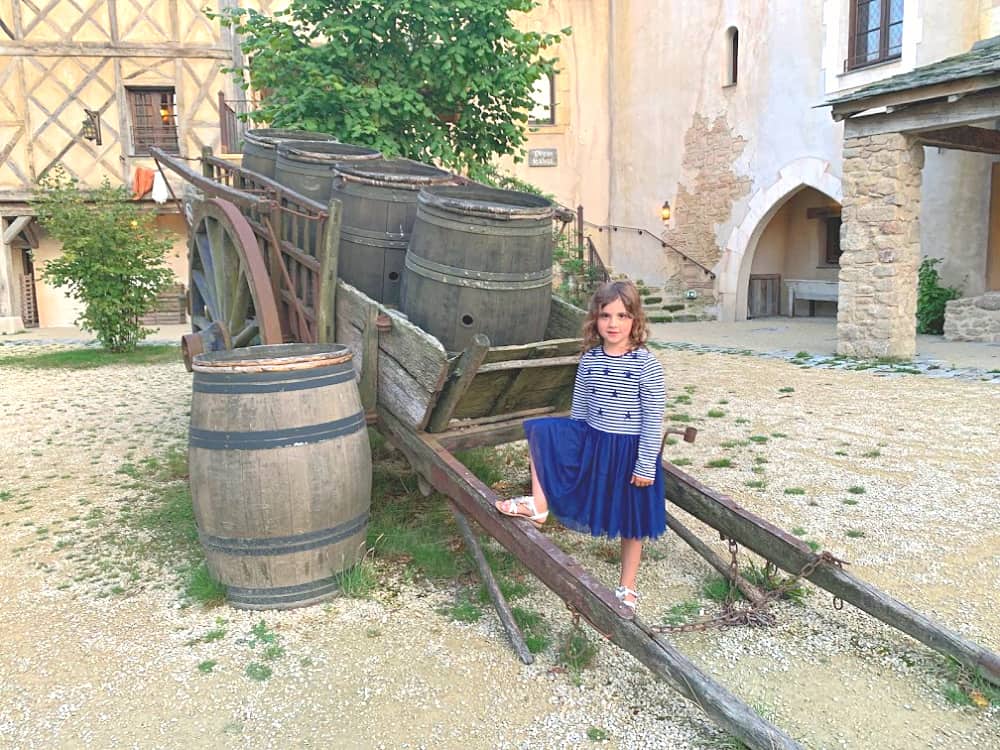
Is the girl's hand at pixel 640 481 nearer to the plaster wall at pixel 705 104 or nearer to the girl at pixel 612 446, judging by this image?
the girl at pixel 612 446

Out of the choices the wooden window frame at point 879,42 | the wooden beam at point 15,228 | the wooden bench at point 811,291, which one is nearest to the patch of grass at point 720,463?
the wooden window frame at point 879,42

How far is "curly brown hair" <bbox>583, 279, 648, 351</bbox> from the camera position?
8.32ft

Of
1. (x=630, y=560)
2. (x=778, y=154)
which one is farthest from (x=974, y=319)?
(x=630, y=560)

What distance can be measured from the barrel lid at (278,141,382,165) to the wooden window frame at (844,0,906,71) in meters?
8.88

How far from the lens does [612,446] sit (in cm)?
255

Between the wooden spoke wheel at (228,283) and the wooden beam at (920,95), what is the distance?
260 inches

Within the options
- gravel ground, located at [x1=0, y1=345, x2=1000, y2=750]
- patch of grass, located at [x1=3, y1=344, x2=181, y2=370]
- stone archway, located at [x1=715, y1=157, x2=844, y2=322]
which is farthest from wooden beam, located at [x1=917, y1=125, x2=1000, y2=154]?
patch of grass, located at [x1=3, y1=344, x2=181, y2=370]

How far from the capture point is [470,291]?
311cm

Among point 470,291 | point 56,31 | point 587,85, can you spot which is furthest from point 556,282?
point 470,291

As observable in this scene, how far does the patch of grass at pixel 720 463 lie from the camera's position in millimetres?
4512

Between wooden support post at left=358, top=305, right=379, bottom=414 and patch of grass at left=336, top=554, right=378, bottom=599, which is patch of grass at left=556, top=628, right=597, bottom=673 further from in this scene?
wooden support post at left=358, top=305, right=379, bottom=414

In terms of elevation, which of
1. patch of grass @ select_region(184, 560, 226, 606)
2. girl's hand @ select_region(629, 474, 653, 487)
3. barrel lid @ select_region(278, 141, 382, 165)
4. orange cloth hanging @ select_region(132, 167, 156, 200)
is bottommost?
patch of grass @ select_region(184, 560, 226, 606)

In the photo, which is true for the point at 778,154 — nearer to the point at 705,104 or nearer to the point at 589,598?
the point at 705,104

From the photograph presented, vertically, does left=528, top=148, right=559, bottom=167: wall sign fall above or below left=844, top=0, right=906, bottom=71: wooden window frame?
below
